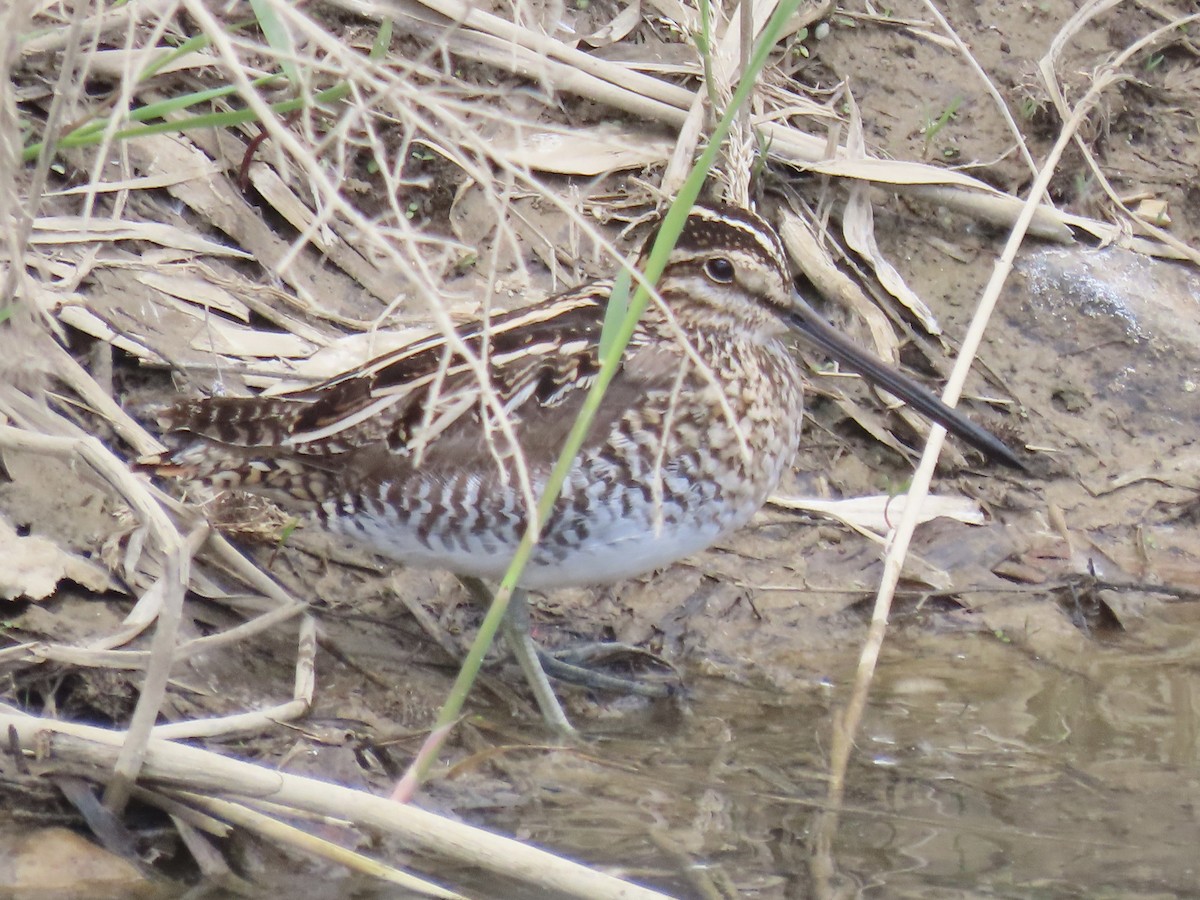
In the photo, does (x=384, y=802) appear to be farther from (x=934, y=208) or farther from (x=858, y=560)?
(x=934, y=208)

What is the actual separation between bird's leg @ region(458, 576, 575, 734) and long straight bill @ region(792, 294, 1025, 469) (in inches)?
34.7

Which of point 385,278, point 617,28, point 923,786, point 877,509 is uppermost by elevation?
point 617,28

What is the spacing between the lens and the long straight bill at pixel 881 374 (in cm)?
365

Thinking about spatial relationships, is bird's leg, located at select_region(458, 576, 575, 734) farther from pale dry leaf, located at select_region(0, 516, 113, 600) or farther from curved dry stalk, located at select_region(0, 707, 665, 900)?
curved dry stalk, located at select_region(0, 707, 665, 900)

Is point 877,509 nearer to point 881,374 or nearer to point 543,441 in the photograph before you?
point 881,374

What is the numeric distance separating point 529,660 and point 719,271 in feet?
3.13

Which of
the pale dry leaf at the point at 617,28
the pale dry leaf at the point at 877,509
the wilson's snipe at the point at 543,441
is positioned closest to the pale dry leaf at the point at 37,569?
the wilson's snipe at the point at 543,441

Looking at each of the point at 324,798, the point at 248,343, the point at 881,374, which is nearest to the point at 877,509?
the point at 881,374

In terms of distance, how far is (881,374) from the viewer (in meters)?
3.66

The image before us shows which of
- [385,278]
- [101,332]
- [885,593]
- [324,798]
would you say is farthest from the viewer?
[385,278]

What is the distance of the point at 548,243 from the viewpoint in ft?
14.9

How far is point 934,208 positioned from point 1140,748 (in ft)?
6.52

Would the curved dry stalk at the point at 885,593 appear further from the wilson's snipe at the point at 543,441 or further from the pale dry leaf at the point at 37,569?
the pale dry leaf at the point at 37,569

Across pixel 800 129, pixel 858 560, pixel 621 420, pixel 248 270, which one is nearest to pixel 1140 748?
pixel 858 560
